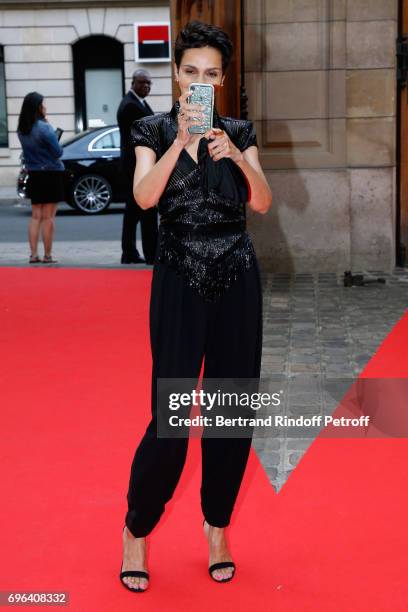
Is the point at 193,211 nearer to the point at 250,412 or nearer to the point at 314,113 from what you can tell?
the point at 250,412

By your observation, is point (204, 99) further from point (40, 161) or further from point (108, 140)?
point (108, 140)

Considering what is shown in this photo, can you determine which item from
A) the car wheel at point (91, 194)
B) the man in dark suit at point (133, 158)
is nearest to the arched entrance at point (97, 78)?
the car wheel at point (91, 194)

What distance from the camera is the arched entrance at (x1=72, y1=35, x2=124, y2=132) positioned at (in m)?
26.7

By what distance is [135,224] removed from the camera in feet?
37.0

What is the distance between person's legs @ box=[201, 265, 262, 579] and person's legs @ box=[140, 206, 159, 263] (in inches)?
285

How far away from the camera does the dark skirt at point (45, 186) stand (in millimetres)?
11445

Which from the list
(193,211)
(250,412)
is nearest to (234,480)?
(250,412)

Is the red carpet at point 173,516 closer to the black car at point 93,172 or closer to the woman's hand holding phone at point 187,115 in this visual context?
the woman's hand holding phone at point 187,115

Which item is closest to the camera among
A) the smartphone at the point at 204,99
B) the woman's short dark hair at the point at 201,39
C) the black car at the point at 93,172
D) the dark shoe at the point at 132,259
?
the smartphone at the point at 204,99

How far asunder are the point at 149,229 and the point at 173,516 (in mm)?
6922

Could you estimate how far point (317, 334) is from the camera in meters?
7.71

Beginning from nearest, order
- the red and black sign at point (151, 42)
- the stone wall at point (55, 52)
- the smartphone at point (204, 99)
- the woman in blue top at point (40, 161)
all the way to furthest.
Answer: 1. the smartphone at point (204, 99)
2. the woman in blue top at point (40, 161)
3. the red and black sign at point (151, 42)
4. the stone wall at point (55, 52)

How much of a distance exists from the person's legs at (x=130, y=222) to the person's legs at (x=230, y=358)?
7298 mm

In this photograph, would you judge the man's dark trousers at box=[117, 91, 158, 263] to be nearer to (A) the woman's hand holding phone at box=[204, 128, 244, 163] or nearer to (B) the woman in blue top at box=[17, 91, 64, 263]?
(B) the woman in blue top at box=[17, 91, 64, 263]
